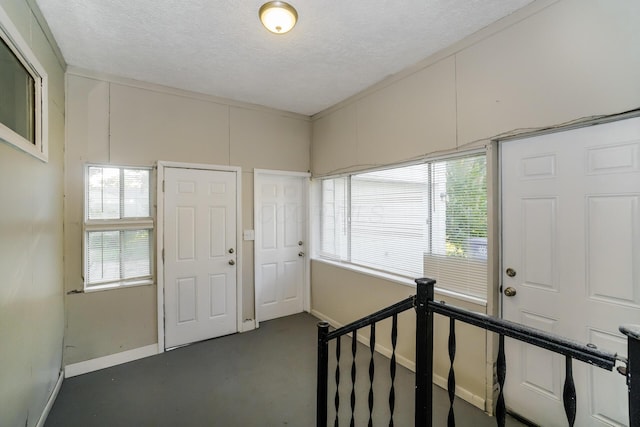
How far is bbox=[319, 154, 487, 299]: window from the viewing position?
7.59ft

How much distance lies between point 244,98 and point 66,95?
5.63 feet

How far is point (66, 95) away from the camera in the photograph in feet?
8.85

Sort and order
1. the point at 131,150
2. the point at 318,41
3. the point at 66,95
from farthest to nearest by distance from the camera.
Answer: the point at 131,150 → the point at 66,95 → the point at 318,41

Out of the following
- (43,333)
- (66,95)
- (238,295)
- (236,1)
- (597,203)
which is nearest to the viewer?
(597,203)

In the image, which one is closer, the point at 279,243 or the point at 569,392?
the point at 569,392

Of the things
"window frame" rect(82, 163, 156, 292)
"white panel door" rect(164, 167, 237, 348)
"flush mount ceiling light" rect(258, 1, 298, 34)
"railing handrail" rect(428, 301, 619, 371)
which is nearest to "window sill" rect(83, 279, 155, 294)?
"window frame" rect(82, 163, 156, 292)

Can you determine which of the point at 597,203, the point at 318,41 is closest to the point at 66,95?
the point at 318,41

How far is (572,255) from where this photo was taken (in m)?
1.81

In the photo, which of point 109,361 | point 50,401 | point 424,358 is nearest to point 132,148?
point 109,361

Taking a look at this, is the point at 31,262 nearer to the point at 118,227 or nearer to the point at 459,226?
the point at 118,227

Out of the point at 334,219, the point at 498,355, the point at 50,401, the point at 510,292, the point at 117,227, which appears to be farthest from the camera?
the point at 334,219

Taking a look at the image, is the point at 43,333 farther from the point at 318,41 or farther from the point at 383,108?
the point at 383,108

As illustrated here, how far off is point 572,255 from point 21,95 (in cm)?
360

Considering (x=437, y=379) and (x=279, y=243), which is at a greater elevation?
(x=279, y=243)
